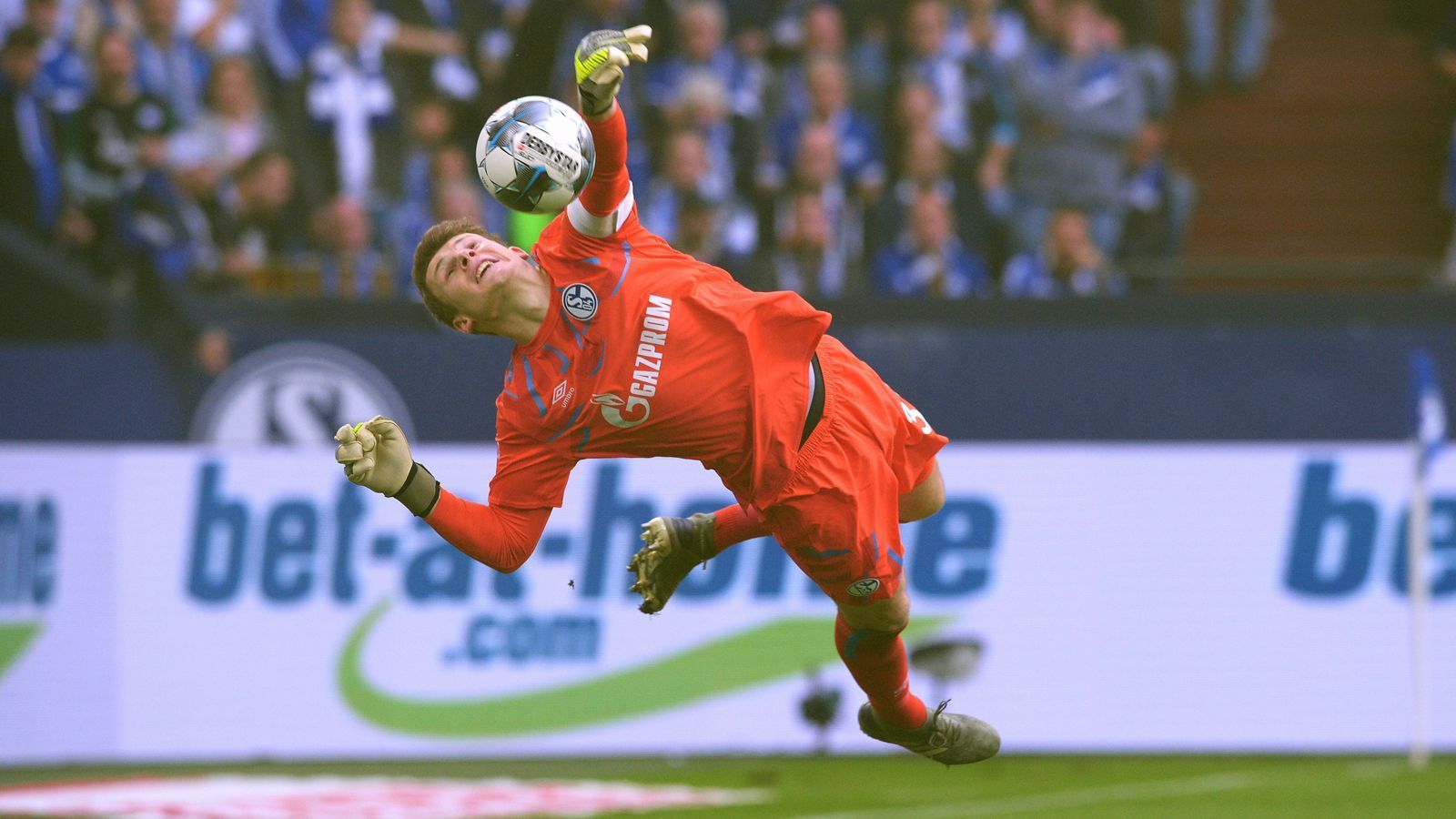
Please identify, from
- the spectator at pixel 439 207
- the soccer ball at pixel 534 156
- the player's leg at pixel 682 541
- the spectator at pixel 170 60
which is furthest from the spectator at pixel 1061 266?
the soccer ball at pixel 534 156

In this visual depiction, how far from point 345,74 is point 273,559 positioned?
3479mm

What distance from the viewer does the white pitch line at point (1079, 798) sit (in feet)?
32.6

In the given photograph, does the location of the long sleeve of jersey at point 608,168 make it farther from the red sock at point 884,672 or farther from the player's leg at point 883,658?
the red sock at point 884,672

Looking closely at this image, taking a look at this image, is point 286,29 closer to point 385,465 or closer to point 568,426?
point 568,426

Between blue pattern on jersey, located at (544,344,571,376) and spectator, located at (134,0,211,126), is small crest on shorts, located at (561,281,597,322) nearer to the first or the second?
blue pattern on jersey, located at (544,344,571,376)

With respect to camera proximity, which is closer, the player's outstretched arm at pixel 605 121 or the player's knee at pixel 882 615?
the player's outstretched arm at pixel 605 121

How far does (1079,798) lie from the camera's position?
408 inches

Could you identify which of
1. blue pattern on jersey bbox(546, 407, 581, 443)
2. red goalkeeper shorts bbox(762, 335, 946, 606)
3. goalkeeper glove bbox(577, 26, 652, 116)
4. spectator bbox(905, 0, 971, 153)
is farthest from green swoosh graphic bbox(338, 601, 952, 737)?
goalkeeper glove bbox(577, 26, 652, 116)

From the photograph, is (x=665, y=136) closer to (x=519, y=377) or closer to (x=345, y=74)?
(x=345, y=74)

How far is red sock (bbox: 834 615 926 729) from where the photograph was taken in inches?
292

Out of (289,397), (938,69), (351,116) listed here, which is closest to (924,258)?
(938,69)

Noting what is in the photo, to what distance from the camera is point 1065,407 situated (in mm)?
12359

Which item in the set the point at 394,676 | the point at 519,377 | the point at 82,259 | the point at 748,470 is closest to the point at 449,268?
the point at 519,377

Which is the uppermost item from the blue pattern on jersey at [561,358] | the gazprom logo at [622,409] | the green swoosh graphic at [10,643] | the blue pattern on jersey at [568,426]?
the blue pattern on jersey at [561,358]
